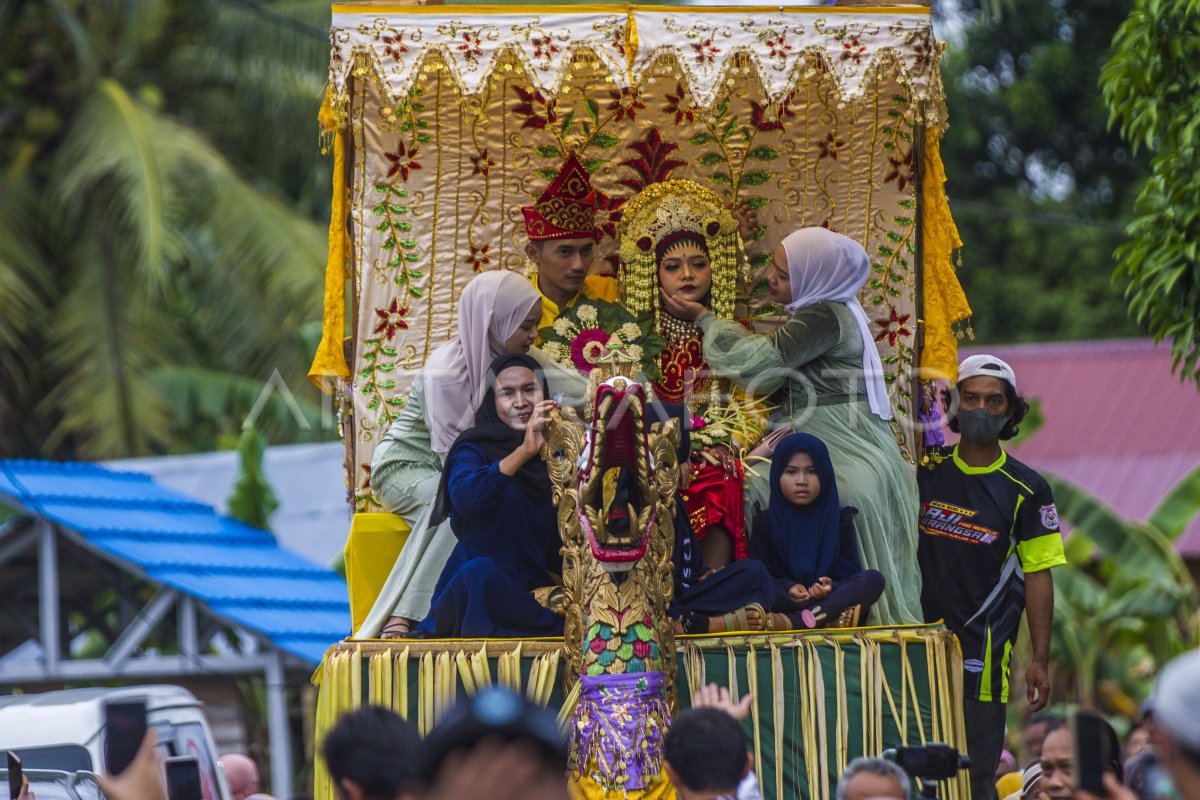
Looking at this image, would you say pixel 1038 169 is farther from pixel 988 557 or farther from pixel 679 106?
pixel 988 557

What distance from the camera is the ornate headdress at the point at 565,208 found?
8508 mm

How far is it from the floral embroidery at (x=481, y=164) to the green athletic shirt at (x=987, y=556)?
2.78 meters

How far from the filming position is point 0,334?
1689cm

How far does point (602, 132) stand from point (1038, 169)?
18.1 m

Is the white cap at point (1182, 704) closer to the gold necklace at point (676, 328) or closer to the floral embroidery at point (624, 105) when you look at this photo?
the gold necklace at point (676, 328)

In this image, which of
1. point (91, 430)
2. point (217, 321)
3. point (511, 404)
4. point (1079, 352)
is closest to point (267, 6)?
point (217, 321)

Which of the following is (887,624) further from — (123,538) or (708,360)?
(123,538)

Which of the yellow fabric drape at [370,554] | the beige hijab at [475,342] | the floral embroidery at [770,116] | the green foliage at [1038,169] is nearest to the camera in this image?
the beige hijab at [475,342]

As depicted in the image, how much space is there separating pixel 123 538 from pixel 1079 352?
622 inches

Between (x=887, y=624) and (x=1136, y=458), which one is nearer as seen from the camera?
(x=887, y=624)

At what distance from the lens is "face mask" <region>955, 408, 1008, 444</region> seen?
25.4 feet

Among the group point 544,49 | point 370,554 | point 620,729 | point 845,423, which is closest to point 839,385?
point 845,423

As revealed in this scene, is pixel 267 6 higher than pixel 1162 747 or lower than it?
higher

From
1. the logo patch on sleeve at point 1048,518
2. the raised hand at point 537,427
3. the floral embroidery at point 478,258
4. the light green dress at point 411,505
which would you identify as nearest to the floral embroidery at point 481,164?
the floral embroidery at point 478,258
